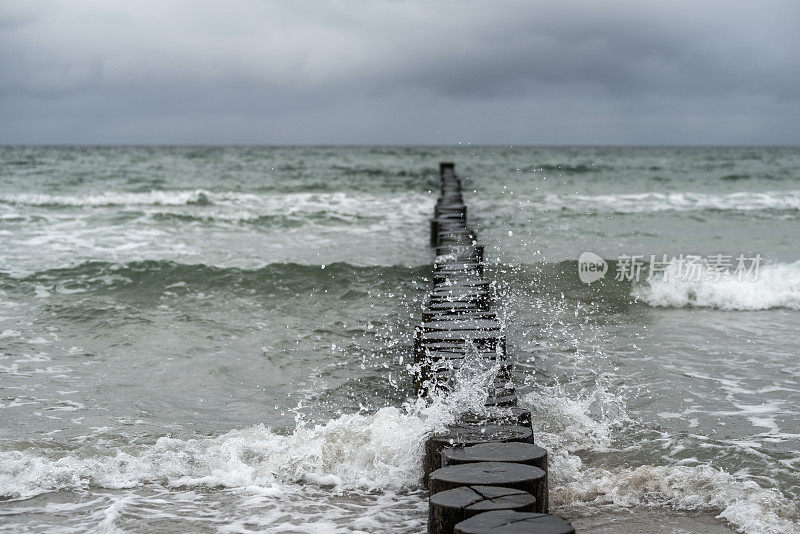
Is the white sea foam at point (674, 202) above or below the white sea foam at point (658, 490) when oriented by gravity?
above

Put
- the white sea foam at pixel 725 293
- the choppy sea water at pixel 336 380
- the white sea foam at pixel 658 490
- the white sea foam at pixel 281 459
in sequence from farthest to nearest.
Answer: the white sea foam at pixel 725 293 → the white sea foam at pixel 281 459 → the choppy sea water at pixel 336 380 → the white sea foam at pixel 658 490

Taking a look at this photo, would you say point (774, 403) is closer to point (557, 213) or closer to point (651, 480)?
point (651, 480)

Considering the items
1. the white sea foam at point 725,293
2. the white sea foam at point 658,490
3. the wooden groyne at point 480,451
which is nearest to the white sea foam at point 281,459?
the wooden groyne at point 480,451

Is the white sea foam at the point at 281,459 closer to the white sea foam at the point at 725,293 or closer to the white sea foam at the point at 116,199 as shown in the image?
the white sea foam at the point at 725,293

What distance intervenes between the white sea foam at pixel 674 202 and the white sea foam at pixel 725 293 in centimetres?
1062

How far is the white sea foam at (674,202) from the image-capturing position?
20609 millimetres

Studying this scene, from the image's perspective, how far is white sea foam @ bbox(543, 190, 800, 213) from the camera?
20.6 metres

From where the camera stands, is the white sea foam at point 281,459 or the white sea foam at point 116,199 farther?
the white sea foam at point 116,199

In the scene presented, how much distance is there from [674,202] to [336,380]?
1889cm

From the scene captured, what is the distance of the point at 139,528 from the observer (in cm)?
358

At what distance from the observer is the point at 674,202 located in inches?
890

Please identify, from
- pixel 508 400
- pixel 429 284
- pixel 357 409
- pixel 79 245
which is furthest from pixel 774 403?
pixel 79 245

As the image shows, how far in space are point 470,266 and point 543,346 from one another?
144 centimetres

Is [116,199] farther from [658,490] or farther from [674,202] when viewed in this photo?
[658,490]
